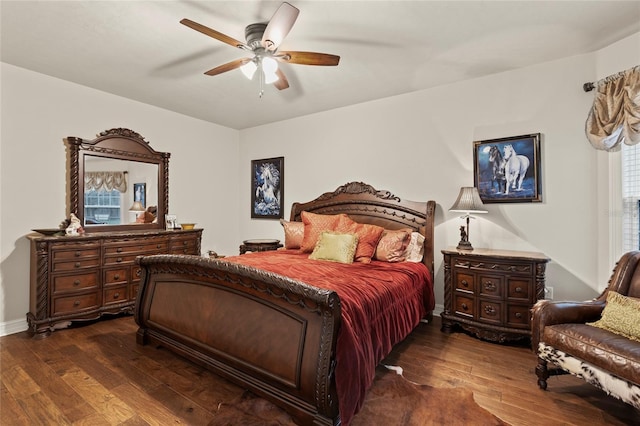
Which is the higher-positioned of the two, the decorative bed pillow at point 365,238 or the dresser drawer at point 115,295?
the decorative bed pillow at point 365,238

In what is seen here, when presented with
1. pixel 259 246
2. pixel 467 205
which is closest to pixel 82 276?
pixel 259 246

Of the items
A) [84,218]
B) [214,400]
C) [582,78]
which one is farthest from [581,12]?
[84,218]

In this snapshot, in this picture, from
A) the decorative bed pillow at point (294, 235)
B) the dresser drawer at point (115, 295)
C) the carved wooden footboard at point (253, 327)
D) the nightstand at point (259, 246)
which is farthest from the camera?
the nightstand at point (259, 246)

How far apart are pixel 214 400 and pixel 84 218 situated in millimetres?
2968

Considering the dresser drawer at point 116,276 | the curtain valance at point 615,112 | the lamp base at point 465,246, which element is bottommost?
the dresser drawer at point 116,276

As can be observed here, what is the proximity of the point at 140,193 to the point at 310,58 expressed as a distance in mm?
3223

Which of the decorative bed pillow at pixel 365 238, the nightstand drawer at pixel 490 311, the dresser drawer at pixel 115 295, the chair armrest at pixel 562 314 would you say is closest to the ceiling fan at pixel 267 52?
the decorative bed pillow at pixel 365 238

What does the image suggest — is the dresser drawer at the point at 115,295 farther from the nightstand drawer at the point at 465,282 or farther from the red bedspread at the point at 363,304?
the nightstand drawer at the point at 465,282

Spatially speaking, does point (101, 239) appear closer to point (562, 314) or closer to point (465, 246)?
point (465, 246)

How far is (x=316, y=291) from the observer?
165 centimetres

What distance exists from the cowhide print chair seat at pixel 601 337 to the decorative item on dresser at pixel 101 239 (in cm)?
416

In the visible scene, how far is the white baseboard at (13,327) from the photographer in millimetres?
3100

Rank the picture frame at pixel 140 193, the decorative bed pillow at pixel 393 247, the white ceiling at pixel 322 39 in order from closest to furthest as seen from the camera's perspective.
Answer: the white ceiling at pixel 322 39, the decorative bed pillow at pixel 393 247, the picture frame at pixel 140 193

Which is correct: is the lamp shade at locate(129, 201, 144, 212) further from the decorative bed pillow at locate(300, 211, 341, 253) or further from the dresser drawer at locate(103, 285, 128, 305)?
the decorative bed pillow at locate(300, 211, 341, 253)
